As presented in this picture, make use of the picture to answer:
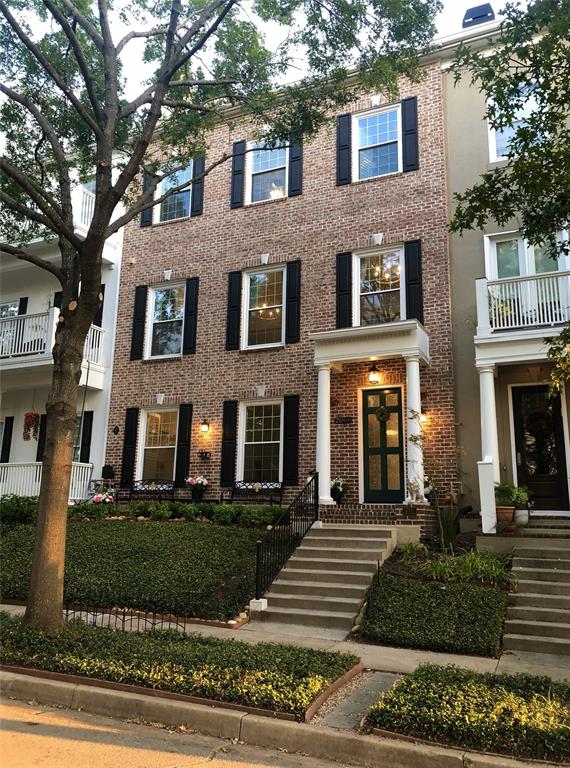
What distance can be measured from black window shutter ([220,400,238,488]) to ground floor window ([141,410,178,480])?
149cm

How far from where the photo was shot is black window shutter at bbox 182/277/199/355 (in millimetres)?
14746

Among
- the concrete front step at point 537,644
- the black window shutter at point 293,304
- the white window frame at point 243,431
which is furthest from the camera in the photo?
the black window shutter at point 293,304

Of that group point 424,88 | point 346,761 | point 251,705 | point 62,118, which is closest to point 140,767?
point 251,705

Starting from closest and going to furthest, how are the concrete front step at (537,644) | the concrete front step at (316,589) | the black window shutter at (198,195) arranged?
the concrete front step at (537,644) → the concrete front step at (316,589) → the black window shutter at (198,195)

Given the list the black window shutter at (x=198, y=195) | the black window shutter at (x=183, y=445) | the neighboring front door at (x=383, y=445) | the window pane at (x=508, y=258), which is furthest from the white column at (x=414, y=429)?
the black window shutter at (x=198, y=195)

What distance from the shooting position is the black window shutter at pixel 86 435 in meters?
15.2

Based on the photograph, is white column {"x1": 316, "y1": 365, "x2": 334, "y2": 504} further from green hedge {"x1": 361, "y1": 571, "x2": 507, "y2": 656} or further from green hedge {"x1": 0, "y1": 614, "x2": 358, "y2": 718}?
green hedge {"x1": 0, "y1": 614, "x2": 358, "y2": 718}

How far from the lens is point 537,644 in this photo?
6.88 m

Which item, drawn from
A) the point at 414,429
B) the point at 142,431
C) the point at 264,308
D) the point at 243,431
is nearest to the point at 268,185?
the point at 264,308

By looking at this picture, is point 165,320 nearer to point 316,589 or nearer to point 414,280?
point 414,280

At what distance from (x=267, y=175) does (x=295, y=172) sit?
82cm

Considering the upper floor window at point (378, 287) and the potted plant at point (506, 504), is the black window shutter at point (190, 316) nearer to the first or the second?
the upper floor window at point (378, 287)

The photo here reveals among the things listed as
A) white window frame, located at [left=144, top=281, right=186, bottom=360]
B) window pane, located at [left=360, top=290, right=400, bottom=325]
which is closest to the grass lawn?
white window frame, located at [left=144, top=281, right=186, bottom=360]

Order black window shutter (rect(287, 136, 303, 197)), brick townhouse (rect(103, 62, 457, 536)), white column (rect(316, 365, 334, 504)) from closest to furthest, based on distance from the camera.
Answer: white column (rect(316, 365, 334, 504))
brick townhouse (rect(103, 62, 457, 536))
black window shutter (rect(287, 136, 303, 197))
